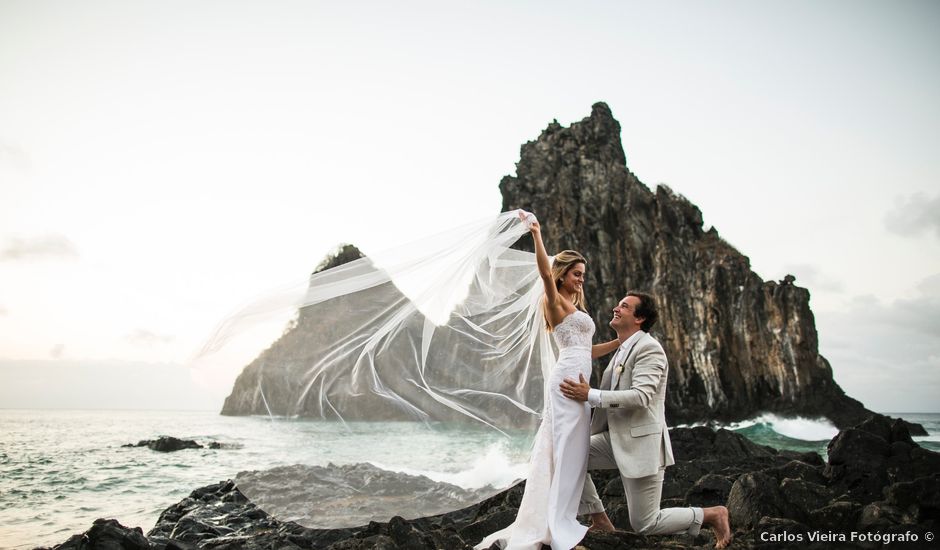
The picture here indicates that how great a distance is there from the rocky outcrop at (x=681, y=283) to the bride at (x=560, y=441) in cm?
2915

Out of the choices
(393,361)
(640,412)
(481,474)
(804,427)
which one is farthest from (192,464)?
(804,427)

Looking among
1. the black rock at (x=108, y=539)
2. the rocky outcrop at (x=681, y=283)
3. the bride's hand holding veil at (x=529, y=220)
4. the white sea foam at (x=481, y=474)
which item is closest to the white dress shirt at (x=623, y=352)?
the bride's hand holding veil at (x=529, y=220)

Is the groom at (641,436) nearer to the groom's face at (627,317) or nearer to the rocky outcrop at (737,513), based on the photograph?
the groom's face at (627,317)

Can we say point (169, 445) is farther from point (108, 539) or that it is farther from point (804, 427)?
point (804, 427)

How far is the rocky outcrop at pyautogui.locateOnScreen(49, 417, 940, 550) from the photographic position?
4.79 meters

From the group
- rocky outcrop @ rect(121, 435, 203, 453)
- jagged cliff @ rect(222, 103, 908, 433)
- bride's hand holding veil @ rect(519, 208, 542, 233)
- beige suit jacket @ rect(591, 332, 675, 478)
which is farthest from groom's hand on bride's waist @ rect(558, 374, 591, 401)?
jagged cliff @ rect(222, 103, 908, 433)

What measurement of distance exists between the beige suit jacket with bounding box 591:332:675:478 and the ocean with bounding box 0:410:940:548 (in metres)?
1.26

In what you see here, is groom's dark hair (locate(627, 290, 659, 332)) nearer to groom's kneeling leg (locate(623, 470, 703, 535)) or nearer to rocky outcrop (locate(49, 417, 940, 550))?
groom's kneeling leg (locate(623, 470, 703, 535))

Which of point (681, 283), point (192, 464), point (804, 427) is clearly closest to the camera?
point (192, 464)

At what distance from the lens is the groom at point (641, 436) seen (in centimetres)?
419

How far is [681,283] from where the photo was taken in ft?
139

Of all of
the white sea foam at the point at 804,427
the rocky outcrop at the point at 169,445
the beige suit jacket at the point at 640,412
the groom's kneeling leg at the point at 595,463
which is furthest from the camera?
the white sea foam at the point at 804,427

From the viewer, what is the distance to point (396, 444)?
5.31m

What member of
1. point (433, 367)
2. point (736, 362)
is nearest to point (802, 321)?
point (736, 362)
